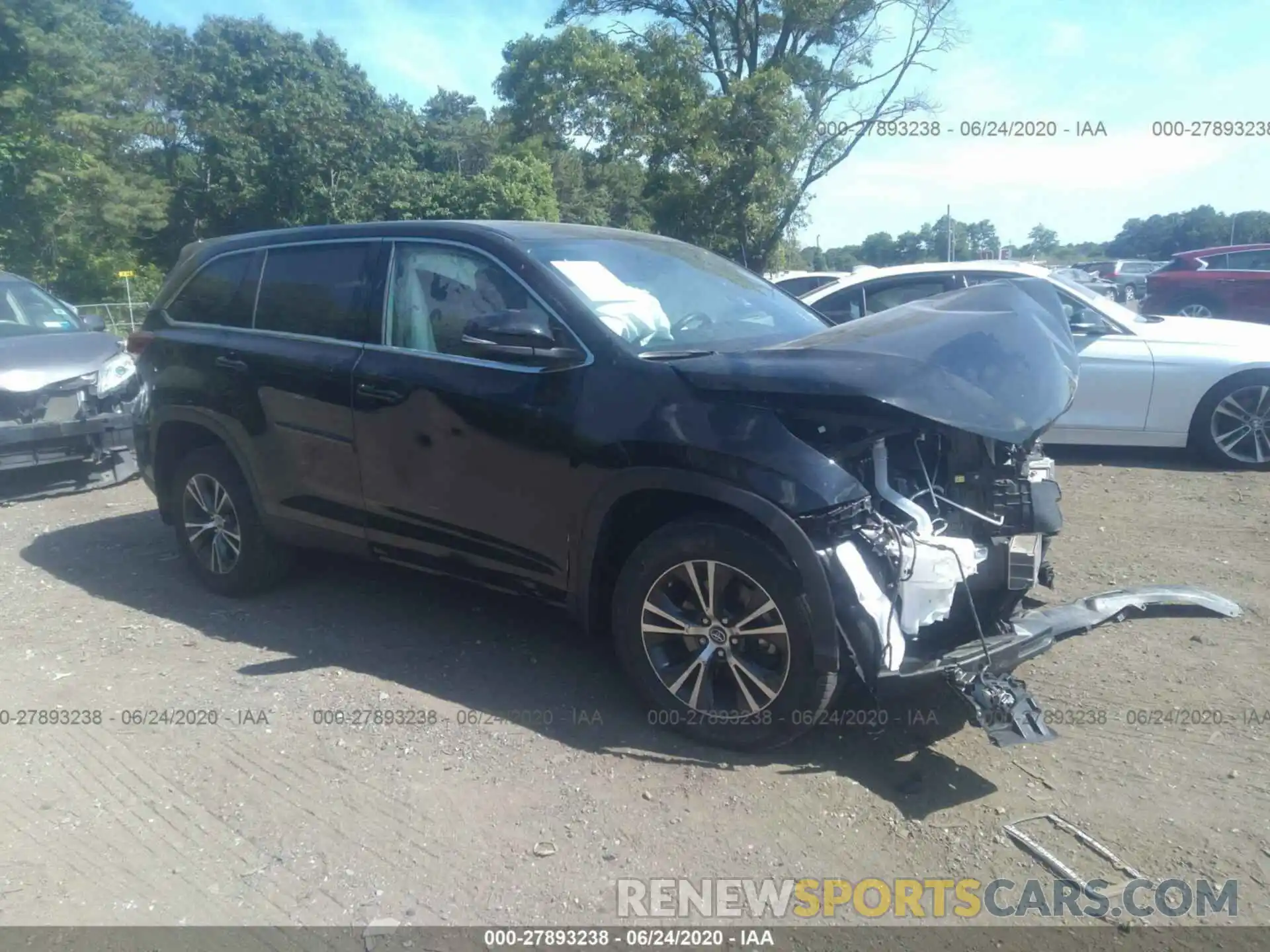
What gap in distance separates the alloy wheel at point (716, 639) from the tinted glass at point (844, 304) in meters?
5.12

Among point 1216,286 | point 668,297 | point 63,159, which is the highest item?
point 63,159

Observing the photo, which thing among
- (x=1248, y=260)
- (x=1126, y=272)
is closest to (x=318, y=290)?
(x=1248, y=260)

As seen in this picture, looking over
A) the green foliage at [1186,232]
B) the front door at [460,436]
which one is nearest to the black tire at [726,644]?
the front door at [460,436]

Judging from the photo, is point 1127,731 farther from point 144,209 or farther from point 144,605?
point 144,209

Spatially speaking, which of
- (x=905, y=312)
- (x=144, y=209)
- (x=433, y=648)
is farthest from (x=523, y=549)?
(x=144, y=209)

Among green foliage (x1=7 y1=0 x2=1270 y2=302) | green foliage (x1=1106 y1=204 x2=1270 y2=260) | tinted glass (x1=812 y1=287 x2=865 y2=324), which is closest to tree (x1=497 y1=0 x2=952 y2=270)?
green foliage (x1=7 y1=0 x2=1270 y2=302)

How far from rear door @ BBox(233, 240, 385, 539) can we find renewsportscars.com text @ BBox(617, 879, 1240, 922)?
2440 millimetres

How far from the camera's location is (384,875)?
3.12 meters

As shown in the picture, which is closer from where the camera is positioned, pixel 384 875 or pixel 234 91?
pixel 384 875

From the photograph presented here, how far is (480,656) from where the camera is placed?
467 cm

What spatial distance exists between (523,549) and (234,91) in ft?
165

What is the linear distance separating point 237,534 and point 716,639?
9.77 ft

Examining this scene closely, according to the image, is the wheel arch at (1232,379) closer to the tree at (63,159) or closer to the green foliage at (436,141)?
the green foliage at (436,141)

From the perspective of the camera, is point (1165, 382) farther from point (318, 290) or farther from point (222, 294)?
point (222, 294)
